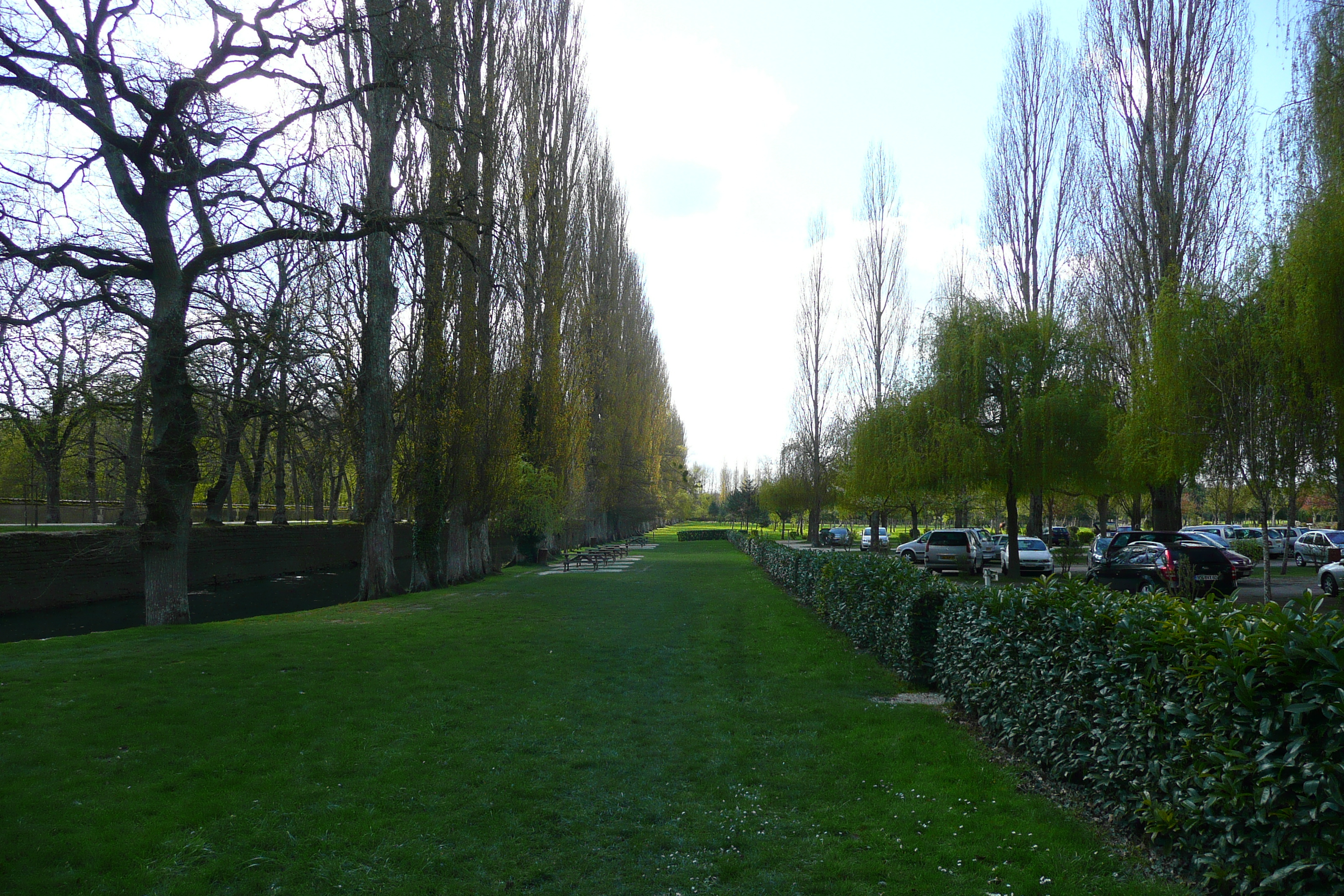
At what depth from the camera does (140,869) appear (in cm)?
448

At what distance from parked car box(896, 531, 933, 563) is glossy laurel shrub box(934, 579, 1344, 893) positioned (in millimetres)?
26373

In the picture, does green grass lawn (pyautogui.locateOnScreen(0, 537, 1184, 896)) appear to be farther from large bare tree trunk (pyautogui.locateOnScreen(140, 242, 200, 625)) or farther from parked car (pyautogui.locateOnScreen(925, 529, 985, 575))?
parked car (pyautogui.locateOnScreen(925, 529, 985, 575))

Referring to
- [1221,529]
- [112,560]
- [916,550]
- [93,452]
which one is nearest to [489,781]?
[93,452]

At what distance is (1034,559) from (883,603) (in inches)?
775

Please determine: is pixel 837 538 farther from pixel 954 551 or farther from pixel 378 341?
pixel 378 341

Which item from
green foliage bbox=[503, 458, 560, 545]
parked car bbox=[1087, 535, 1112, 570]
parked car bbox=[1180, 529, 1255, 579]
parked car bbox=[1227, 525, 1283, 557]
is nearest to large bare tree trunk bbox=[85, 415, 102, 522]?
green foliage bbox=[503, 458, 560, 545]

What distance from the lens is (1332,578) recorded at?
2019 centimetres

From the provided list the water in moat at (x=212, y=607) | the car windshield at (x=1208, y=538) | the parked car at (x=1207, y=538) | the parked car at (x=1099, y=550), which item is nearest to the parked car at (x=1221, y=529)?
the car windshield at (x=1208, y=538)

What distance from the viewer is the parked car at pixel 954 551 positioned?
28906 mm

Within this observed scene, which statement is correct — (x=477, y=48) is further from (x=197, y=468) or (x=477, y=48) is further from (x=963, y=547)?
(x=963, y=547)

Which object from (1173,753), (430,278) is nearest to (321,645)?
(1173,753)

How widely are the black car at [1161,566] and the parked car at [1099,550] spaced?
303 centimetres

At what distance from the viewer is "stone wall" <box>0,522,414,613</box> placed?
65.5 feet

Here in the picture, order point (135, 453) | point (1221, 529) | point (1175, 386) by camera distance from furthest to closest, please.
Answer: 1. point (1221, 529)
2. point (1175, 386)
3. point (135, 453)
